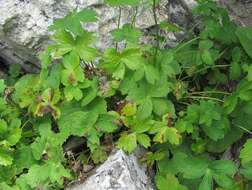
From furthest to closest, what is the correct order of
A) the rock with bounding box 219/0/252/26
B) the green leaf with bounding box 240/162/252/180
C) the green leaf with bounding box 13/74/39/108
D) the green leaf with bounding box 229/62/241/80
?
the rock with bounding box 219/0/252/26, the green leaf with bounding box 229/62/241/80, the green leaf with bounding box 13/74/39/108, the green leaf with bounding box 240/162/252/180

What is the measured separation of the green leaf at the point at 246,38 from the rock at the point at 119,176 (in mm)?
1101

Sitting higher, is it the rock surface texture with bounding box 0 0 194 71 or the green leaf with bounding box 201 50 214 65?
the rock surface texture with bounding box 0 0 194 71

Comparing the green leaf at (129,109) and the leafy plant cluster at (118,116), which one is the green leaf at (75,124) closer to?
the leafy plant cluster at (118,116)

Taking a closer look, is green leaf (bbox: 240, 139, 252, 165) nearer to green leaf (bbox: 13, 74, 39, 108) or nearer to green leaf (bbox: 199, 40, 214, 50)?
green leaf (bbox: 199, 40, 214, 50)

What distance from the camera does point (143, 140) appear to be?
307 centimetres

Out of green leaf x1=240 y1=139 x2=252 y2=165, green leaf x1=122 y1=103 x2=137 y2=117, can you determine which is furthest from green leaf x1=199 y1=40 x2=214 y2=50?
green leaf x1=240 y1=139 x2=252 y2=165

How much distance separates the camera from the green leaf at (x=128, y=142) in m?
3.05

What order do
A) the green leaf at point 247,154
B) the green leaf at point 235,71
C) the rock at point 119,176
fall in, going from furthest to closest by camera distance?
the green leaf at point 235,71 → the rock at point 119,176 → the green leaf at point 247,154

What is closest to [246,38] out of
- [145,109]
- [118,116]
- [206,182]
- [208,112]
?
[208,112]

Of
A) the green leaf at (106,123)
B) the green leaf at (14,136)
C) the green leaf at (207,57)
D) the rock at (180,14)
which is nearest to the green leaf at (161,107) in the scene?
the green leaf at (106,123)

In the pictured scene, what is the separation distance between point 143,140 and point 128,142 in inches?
3.5

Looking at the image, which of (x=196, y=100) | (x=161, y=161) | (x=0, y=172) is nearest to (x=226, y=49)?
(x=196, y=100)

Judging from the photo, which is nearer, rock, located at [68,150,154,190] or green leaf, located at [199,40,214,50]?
rock, located at [68,150,154,190]

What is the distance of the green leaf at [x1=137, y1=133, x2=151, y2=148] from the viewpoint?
305cm
